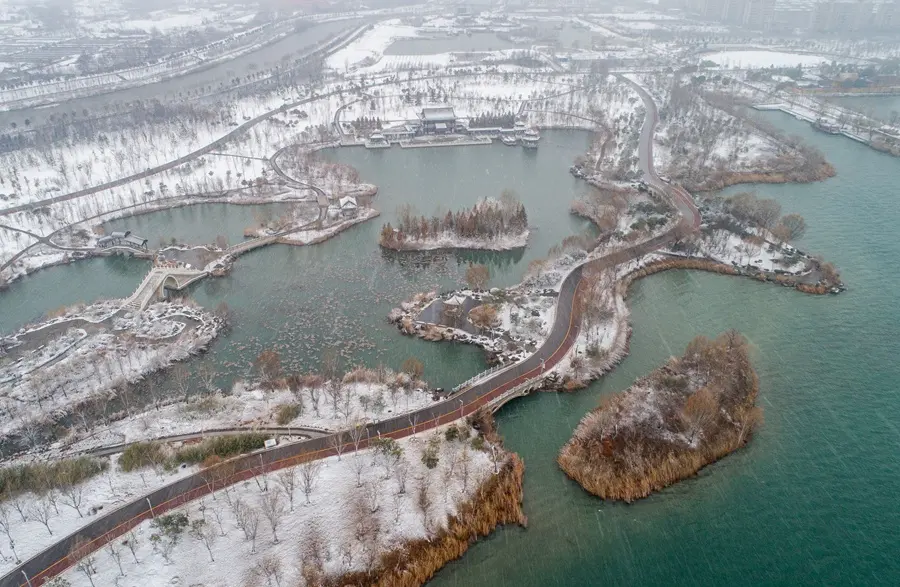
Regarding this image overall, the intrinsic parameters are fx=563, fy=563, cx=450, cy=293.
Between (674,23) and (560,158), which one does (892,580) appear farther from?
(674,23)

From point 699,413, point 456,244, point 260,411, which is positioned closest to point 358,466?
point 260,411

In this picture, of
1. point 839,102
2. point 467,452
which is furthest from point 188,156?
point 839,102

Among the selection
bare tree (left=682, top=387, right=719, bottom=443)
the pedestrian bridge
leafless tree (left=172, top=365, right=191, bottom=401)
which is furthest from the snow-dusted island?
bare tree (left=682, top=387, right=719, bottom=443)

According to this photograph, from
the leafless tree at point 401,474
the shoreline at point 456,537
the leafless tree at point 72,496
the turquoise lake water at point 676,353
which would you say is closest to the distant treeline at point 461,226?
the turquoise lake water at point 676,353

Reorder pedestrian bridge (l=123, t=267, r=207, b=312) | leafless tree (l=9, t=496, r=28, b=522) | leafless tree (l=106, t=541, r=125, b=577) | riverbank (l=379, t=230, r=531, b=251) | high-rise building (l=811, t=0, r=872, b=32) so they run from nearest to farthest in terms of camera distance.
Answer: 1. leafless tree (l=106, t=541, r=125, b=577)
2. leafless tree (l=9, t=496, r=28, b=522)
3. pedestrian bridge (l=123, t=267, r=207, b=312)
4. riverbank (l=379, t=230, r=531, b=251)
5. high-rise building (l=811, t=0, r=872, b=32)

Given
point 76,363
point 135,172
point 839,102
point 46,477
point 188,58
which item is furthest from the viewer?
point 188,58

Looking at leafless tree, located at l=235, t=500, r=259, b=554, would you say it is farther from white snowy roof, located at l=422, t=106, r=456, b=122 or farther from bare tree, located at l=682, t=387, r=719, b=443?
white snowy roof, located at l=422, t=106, r=456, b=122
